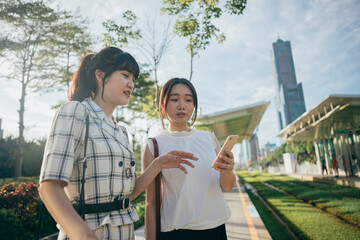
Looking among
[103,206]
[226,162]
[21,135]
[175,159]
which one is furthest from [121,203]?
[21,135]

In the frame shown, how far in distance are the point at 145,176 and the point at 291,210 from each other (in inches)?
288

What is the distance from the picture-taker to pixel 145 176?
156 cm

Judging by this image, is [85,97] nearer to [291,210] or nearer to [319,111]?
[291,210]

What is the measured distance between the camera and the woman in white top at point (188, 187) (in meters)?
1.64

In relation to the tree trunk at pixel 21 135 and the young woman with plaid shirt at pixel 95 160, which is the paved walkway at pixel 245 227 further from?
the tree trunk at pixel 21 135

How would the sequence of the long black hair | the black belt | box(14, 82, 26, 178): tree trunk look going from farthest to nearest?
box(14, 82, 26, 178): tree trunk, the long black hair, the black belt

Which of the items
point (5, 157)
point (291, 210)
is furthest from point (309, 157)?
point (5, 157)

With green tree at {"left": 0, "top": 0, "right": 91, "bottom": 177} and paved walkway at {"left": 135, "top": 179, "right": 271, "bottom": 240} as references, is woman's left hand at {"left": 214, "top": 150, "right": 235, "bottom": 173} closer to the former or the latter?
paved walkway at {"left": 135, "top": 179, "right": 271, "bottom": 240}

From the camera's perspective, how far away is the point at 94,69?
4.75 ft

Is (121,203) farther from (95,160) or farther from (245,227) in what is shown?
(245,227)

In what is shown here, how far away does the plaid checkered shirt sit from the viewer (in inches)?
39.3

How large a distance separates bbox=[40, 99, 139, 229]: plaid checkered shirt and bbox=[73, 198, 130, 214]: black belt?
2 centimetres

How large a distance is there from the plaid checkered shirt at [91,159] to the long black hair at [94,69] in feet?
0.39

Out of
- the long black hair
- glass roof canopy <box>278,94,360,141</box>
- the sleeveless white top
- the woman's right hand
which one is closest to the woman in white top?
the sleeveless white top
